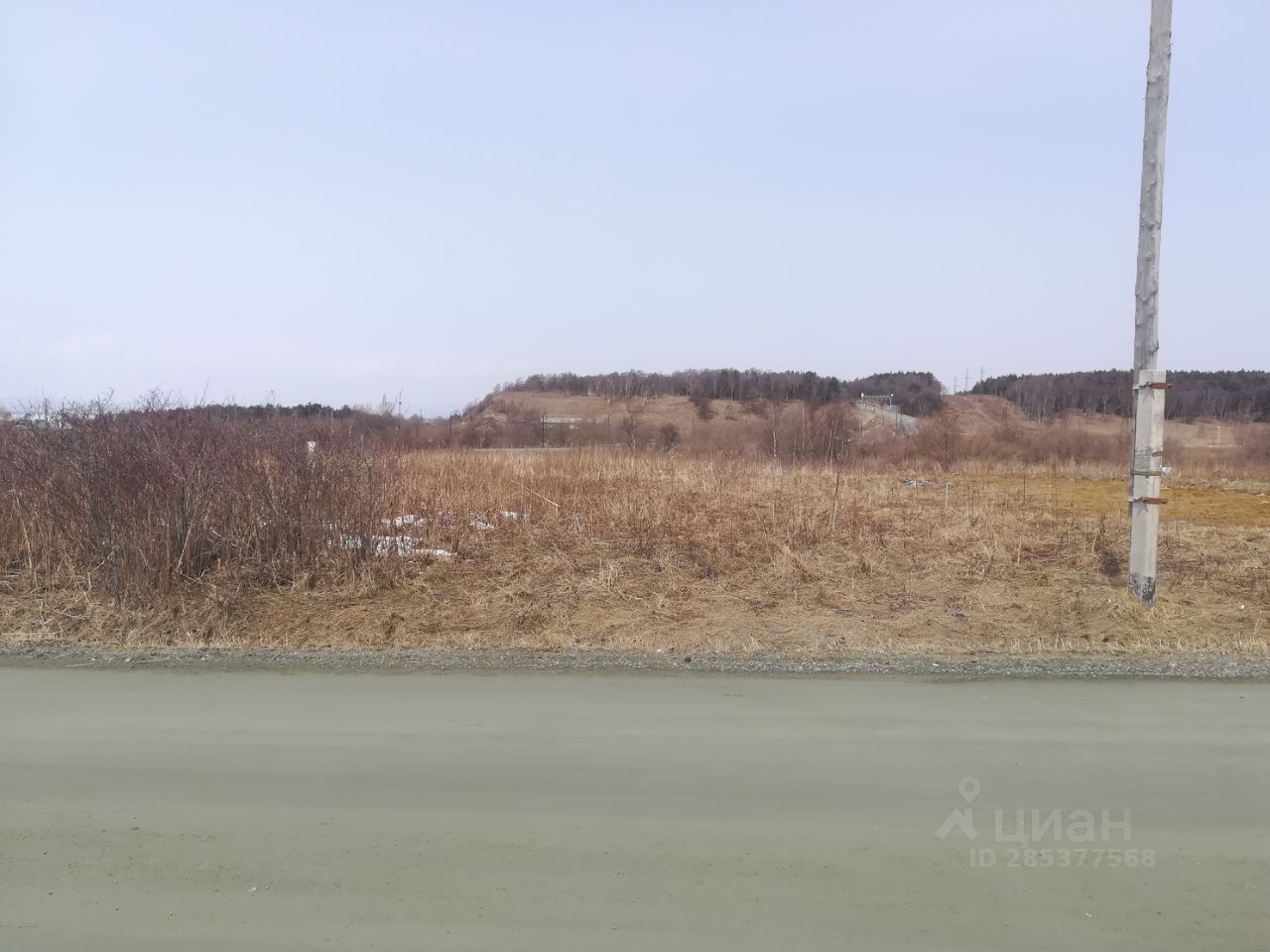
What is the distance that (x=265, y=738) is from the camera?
5445 millimetres

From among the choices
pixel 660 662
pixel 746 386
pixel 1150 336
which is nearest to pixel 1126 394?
pixel 746 386

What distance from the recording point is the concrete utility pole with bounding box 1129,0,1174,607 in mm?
8969

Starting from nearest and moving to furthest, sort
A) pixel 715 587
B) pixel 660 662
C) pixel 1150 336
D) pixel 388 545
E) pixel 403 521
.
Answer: pixel 660 662
pixel 1150 336
pixel 715 587
pixel 388 545
pixel 403 521

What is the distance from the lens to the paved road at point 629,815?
3.44 metres

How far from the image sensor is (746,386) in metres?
70.4

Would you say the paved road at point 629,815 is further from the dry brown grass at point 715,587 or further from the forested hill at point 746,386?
the forested hill at point 746,386

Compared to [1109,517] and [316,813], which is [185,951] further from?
[1109,517]

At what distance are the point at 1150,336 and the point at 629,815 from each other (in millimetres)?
7702

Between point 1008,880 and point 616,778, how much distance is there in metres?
1.95

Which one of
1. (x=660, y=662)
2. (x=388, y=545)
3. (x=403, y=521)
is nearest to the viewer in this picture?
(x=660, y=662)

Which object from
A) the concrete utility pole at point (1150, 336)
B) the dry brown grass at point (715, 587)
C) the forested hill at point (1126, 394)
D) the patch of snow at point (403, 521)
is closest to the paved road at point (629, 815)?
the dry brown grass at point (715, 587)

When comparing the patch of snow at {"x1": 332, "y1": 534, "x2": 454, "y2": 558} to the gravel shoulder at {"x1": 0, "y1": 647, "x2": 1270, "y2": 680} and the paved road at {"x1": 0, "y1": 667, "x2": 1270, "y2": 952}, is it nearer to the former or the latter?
the gravel shoulder at {"x1": 0, "y1": 647, "x2": 1270, "y2": 680}

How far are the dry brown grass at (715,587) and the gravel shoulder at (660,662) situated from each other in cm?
63

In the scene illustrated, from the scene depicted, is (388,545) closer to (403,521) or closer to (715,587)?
(403,521)
